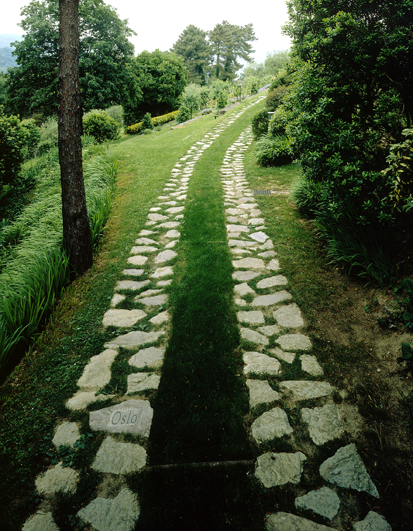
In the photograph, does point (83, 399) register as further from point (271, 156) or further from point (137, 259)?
point (271, 156)

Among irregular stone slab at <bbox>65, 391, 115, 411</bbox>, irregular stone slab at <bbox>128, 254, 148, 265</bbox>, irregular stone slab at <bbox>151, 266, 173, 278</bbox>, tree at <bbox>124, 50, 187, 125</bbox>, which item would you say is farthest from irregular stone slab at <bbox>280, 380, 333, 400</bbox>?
tree at <bbox>124, 50, 187, 125</bbox>

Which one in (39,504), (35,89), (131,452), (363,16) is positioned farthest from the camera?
(35,89)

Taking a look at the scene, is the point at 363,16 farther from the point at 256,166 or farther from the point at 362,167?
the point at 256,166

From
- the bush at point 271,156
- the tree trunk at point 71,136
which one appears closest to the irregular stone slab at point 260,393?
the tree trunk at point 71,136

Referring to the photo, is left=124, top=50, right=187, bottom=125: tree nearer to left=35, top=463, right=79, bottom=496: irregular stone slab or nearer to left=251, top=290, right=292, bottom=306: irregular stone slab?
left=251, top=290, right=292, bottom=306: irregular stone slab

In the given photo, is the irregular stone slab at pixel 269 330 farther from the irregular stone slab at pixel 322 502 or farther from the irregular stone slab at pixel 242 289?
the irregular stone slab at pixel 322 502

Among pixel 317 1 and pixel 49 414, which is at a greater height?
pixel 317 1

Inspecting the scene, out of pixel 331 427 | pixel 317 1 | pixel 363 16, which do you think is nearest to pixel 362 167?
pixel 363 16

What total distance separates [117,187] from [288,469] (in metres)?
6.76

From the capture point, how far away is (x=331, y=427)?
1957 millimetres

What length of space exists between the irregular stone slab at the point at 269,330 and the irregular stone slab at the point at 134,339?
1.02 metres

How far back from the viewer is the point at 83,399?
2.26m

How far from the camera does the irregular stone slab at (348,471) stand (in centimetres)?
164

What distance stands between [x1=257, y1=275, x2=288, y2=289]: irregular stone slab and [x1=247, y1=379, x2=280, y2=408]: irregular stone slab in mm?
1336
